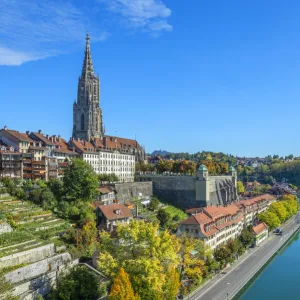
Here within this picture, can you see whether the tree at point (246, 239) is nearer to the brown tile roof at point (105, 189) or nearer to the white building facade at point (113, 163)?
the brown tile roof at point (105, 189)

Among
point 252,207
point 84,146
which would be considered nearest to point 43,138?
point 84,146

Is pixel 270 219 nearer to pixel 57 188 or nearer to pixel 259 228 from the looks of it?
pixel 259 228

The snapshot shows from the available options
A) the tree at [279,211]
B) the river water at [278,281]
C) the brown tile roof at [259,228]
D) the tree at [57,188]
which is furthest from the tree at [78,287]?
the tree at [279,211]

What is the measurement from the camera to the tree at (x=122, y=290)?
2808 cm

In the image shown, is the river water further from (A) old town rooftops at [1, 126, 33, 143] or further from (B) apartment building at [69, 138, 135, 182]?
(A) old town rooftops at [1, 126, 33, 143]

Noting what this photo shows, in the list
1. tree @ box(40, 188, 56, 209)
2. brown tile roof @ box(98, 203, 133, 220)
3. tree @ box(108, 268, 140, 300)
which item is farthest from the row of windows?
tree @ box(108, 268, 140, 300)

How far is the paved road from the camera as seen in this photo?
127 ft

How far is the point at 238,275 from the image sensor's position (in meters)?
45.0

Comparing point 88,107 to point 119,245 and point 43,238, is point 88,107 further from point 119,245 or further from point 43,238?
point 119,245

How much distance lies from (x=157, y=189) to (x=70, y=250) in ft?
132

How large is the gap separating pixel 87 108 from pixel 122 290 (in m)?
68.7

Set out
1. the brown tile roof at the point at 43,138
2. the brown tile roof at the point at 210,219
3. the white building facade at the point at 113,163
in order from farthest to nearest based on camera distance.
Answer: the white building facade at the point at 113,163 < the brown tile roof at the point at 43,138 < the brown tile roof at the point at 210,219

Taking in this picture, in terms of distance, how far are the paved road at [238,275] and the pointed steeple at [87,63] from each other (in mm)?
52814

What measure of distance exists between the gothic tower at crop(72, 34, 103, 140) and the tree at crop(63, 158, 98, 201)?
36.6 m
